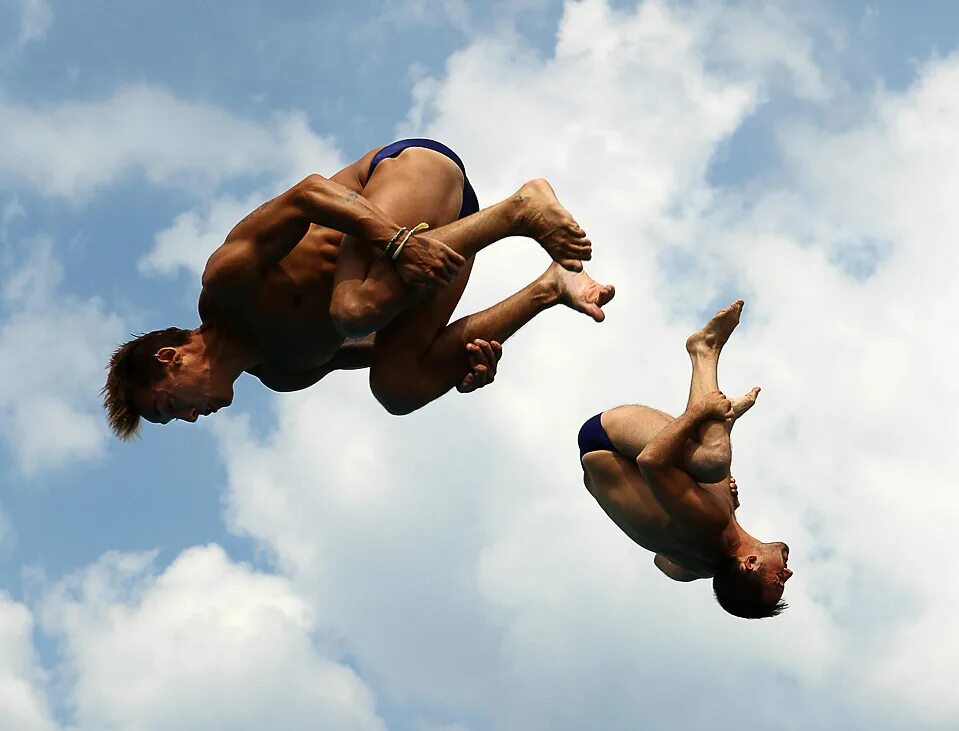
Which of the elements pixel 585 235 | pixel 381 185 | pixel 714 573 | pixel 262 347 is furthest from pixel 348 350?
pixel 714 573

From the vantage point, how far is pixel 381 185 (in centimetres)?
845

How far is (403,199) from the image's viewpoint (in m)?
8.36

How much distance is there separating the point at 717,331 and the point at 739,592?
5.60ft

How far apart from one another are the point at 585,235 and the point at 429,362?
4.55ft

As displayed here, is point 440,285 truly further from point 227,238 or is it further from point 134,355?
point 134,355

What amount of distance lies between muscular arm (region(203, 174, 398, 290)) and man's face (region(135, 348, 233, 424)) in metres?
0.58

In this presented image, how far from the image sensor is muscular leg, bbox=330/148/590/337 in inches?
311

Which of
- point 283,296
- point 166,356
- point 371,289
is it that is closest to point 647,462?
point 371,289

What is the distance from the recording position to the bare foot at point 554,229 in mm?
7848

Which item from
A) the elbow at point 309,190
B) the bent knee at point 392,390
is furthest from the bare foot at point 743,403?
the elbow at point 309,190

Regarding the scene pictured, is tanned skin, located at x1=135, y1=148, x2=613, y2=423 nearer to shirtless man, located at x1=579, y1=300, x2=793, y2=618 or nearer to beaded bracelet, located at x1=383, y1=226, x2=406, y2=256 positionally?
beaded bracelet, located at x1=383, y1=226, x2=406, y2=256

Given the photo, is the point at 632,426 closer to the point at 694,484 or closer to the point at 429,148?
the point at 694,484

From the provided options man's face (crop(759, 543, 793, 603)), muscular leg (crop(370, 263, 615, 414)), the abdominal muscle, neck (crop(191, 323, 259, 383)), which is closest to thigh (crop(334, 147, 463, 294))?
muscular leg (crop(370, 263, 615, 414))

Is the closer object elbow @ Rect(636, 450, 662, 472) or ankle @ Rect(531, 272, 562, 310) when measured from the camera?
ankle @ Rect(531, 272, 562, 310)
